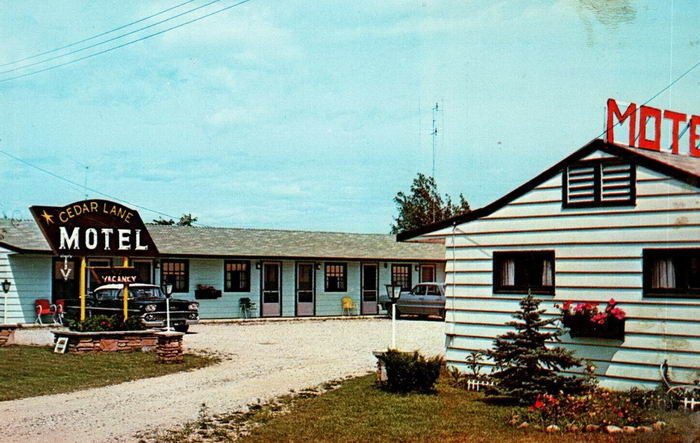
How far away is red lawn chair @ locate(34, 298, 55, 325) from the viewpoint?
27.1 meters

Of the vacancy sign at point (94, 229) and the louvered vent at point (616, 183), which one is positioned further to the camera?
the vacancy sign at point (94, 229)

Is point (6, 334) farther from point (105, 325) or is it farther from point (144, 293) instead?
point (144, 293)

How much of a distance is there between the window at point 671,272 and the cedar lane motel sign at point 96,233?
12.8m

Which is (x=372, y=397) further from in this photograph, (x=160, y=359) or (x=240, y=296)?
(x=240, y=296)

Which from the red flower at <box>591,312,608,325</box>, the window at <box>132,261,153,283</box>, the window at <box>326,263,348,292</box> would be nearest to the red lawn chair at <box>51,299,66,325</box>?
the window at <box>132,261,153,283</box>

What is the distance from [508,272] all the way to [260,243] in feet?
72.3

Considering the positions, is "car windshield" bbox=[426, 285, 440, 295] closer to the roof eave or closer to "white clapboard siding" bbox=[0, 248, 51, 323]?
"white clapboard siding" bbox=[0, 248, 51, 323]

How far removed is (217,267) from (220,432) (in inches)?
868

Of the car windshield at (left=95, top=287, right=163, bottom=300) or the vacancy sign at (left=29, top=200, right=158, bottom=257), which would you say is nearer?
the vacancy sign at (left=29, top=200, right=158, bottom=257)

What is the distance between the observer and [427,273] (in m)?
37.0

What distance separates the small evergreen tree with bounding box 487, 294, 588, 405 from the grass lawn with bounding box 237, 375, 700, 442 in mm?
388

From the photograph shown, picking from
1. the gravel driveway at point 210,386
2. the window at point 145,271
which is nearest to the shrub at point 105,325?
the gravel driveway at point 210,386

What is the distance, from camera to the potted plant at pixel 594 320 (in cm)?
1096

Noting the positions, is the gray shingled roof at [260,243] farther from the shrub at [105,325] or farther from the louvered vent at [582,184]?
the louvered vent at [582,184]
